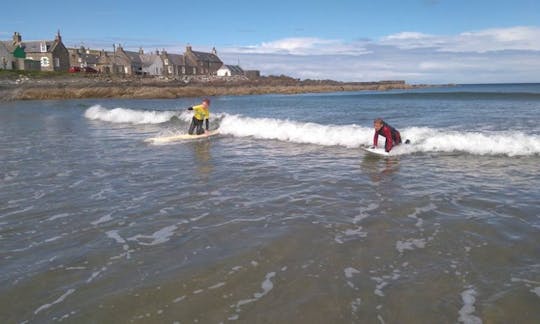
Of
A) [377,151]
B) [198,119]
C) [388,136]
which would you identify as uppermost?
[198,119]

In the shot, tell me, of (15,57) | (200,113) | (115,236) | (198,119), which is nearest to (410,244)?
(115,236)

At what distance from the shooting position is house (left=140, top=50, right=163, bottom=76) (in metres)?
114

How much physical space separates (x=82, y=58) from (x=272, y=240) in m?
117

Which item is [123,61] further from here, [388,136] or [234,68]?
[388,136]

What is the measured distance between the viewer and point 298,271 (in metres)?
5.00

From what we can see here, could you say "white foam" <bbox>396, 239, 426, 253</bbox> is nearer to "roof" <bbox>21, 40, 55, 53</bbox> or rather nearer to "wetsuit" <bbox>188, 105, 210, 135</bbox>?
"wetsuit" <bbox>188, 105, 210, 135</bbox>

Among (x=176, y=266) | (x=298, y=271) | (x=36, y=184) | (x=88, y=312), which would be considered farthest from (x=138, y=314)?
(x=36, y=184)

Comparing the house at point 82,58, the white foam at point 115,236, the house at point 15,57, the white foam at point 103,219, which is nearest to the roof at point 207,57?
the house at point 82,58

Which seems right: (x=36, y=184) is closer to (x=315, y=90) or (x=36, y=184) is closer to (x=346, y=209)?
(x=346, y=209)

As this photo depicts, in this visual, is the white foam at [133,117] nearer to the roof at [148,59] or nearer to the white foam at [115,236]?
the white foam at [115,236]

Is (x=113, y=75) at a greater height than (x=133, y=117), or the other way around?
(x=113, y=75)

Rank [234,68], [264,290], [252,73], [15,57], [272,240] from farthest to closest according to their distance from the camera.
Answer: [252,73] → [234,68] → [15,57] → [272,240] → [264,290]

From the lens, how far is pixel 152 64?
11412cm

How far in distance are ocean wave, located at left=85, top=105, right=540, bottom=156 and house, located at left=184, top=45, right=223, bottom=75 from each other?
10256cm
